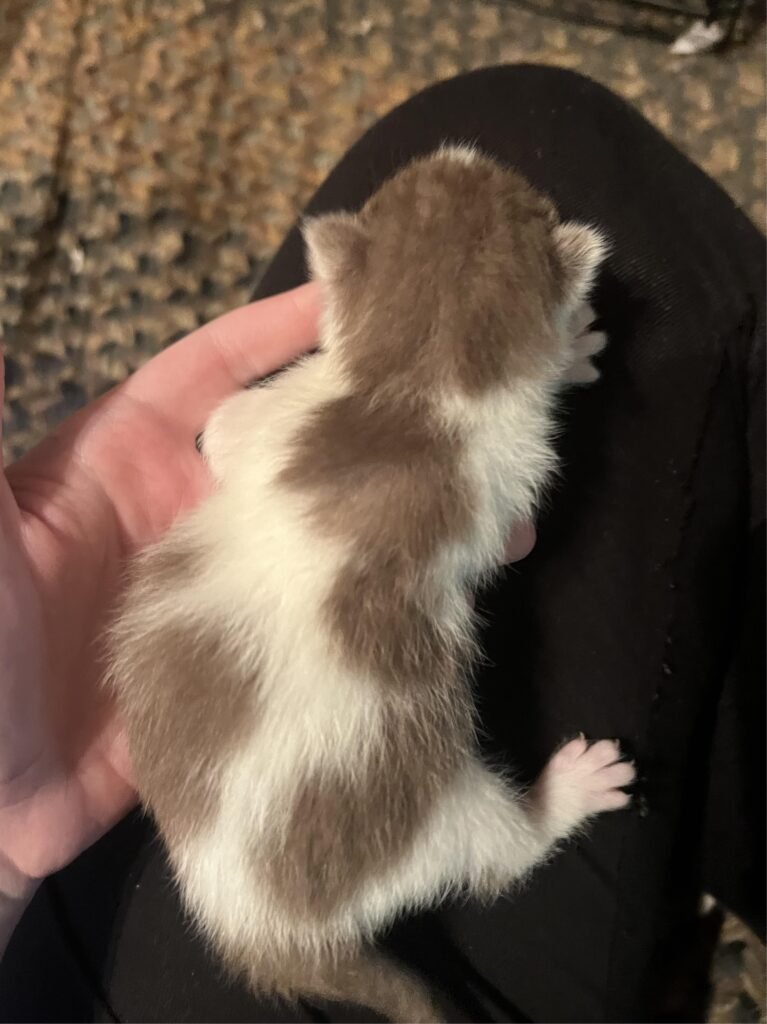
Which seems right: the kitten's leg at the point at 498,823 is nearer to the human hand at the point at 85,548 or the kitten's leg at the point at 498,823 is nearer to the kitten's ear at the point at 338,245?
the human hand at the point at 85,548

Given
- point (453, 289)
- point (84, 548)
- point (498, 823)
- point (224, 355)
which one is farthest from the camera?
point (224, 355)

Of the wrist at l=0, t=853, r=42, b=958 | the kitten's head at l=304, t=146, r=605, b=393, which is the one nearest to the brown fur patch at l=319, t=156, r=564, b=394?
the kitten's head at l=304, t=146, r=605, b=393

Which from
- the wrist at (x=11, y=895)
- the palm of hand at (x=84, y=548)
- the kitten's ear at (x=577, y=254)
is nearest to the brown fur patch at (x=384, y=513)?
the kitten's ear at (x=577, y=254)

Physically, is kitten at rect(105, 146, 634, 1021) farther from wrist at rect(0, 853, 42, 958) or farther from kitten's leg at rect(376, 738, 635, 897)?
wrist at rect(0, 853, 42, 958)

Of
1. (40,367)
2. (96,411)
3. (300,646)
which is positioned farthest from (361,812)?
(40,367)

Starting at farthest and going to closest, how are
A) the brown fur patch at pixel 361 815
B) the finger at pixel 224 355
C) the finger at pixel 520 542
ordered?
the finger at pixel 224 355 → the finger at pixel 520 542 → the brown fur patch at pixel 361 815

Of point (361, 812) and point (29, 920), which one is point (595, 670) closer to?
point (361, 812)

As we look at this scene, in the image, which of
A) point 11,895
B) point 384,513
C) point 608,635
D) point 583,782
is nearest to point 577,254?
point 384,513

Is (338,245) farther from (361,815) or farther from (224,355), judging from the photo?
(361,815)
